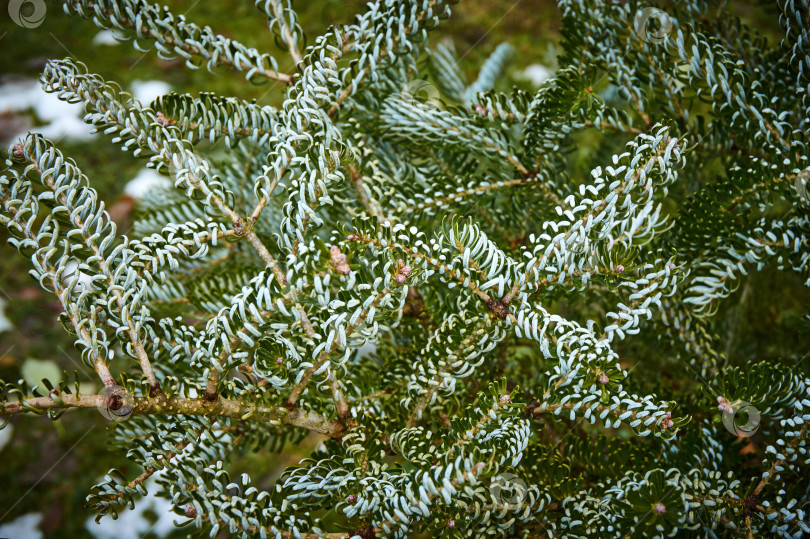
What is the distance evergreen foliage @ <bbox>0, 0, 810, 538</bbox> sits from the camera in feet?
Result: 1.88

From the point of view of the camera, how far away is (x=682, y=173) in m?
0.92

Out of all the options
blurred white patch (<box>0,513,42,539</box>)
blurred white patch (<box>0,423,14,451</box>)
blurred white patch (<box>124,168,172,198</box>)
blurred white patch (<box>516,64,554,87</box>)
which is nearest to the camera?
blurred white patch (<box>0,513,42,539</box>)

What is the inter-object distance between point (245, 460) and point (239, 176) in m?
1.37

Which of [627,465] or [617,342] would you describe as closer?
[627,465]

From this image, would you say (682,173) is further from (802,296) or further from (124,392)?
(124,392)

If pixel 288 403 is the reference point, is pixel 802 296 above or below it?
below

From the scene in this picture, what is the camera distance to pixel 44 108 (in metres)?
2.81

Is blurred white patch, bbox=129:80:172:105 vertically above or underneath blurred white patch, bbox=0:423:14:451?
above

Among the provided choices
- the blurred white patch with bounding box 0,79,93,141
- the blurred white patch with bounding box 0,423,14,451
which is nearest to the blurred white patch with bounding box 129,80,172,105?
the blurred white patch with bounding box 0,79,93,141

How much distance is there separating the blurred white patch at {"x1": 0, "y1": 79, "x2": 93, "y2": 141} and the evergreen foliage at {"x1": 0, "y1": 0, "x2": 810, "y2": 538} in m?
2.33

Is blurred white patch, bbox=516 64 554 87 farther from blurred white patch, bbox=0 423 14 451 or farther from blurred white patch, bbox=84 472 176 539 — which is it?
blurred white patch, bbox=0 423 14 451

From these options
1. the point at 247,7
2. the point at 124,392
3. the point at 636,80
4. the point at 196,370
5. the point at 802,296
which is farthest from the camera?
the point at 247,7

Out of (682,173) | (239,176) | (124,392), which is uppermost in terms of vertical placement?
(239,176)

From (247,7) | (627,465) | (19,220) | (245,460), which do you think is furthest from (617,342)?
(247,7)
